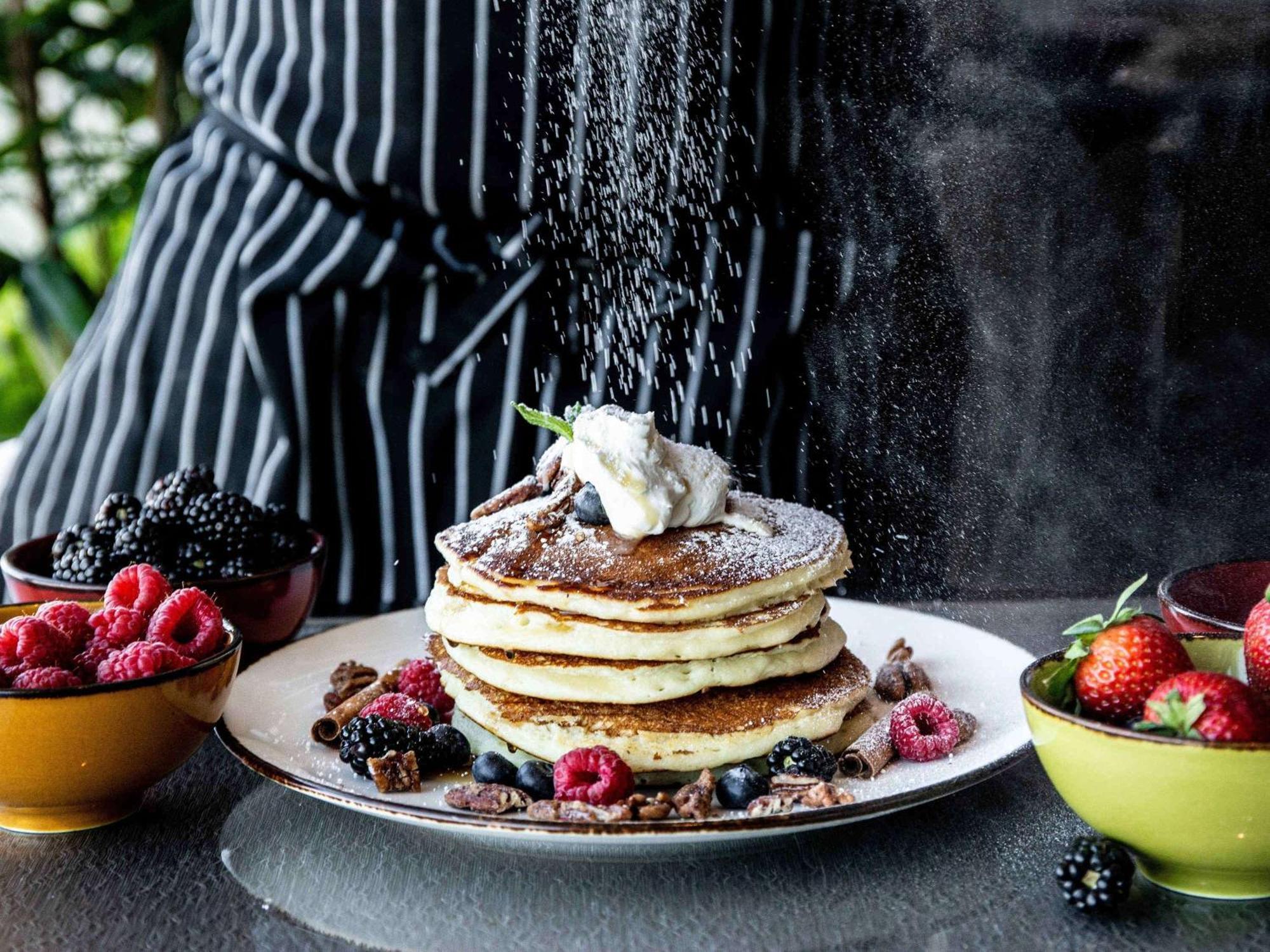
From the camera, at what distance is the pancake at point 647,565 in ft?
4.38

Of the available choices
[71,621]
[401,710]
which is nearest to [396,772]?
[401,710]

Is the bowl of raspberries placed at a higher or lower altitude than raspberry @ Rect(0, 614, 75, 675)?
lower

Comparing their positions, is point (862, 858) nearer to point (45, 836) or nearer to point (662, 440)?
point (662, 440)

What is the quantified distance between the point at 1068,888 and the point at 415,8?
6.31 feet

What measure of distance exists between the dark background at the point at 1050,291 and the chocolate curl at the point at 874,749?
132 centimetres

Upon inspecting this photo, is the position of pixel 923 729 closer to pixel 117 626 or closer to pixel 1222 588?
pixel 1222 588

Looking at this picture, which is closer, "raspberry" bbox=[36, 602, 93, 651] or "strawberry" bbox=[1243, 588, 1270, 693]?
"strawberry" bbox=[1243, 588, 1270, 693]

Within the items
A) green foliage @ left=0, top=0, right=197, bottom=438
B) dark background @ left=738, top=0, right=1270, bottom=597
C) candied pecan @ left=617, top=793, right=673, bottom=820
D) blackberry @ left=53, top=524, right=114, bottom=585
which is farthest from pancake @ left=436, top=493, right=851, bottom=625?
green foliage @ left=0, top=0, right=197, bottom=438

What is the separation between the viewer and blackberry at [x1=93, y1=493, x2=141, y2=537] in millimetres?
1661

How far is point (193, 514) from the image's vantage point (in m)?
1.67

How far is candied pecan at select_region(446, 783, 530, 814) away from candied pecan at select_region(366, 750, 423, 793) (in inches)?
2.4

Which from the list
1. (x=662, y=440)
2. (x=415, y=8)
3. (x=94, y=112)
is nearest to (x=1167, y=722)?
(x=662, y=440)

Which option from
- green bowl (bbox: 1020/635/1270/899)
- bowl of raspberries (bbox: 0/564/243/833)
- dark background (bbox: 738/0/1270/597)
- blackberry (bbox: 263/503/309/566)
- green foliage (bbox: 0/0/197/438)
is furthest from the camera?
green foliage (bbox: 0/0/197/438)

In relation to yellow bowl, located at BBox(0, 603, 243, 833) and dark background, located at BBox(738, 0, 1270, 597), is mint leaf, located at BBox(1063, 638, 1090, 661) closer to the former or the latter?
yellow bowl, located at BBox(0, 603, 243, 833)
